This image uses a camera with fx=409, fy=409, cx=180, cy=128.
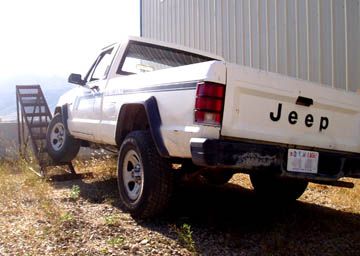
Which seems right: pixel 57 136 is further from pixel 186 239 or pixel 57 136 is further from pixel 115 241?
pixel 186 239

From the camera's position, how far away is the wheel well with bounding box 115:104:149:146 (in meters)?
4.11

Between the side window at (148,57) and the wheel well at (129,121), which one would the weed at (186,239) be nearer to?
the wheel well at (129,121)

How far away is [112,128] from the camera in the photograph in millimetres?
4410

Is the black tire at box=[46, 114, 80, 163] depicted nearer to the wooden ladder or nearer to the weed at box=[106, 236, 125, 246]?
the wooden ladder

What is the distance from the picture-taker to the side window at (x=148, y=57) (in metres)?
5.07

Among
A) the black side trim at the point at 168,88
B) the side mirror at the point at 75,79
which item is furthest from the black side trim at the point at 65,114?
the black side trim at the point at 168,88

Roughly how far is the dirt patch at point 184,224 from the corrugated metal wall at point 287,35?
5.74ft

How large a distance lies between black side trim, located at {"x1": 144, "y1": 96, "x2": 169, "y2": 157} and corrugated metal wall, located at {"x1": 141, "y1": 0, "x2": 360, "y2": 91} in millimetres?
3186

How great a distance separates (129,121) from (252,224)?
159 centimetres

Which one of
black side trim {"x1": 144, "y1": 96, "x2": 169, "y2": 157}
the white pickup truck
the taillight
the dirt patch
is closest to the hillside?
the dirt patch

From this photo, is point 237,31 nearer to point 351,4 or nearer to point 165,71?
point 351,4

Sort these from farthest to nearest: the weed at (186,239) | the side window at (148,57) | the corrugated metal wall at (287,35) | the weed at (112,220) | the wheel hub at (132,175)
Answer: the corrugated metal wall at (287,35)
the side window at (148,57)
the wheel hub at (132,175)
the weed at (112,220)
the weed at (186,239)

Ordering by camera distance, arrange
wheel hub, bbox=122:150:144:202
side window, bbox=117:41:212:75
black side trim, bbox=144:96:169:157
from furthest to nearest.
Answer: side window, bbox=117:41:212:75, wheel hub, bbox=122:150:144:202, black side trim, bbox=144:96:169:157

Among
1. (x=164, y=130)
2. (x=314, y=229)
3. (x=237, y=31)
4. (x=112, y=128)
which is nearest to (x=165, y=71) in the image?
(x=164, y=130)
